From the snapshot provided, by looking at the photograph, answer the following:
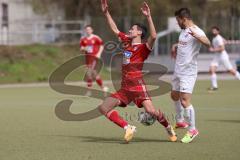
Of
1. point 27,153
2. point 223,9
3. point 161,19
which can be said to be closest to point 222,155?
point 27,153

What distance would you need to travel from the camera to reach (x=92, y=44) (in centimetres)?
2509

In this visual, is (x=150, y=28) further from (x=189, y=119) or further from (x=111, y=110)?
(x=189, y=119)

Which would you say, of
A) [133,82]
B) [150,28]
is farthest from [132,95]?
[150,28]

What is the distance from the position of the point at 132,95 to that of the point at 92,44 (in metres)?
12.7

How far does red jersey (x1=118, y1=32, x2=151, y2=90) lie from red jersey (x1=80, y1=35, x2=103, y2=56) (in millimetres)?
12450

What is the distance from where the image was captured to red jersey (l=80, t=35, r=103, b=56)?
25.0 metres

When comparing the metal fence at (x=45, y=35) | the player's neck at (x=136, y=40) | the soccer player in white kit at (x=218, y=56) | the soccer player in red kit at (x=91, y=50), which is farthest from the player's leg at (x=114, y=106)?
the metal fence at (x=45, y=35)

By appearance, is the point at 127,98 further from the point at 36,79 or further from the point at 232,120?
the point at 36,79

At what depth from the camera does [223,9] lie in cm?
5369

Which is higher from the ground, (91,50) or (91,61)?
(91,50)

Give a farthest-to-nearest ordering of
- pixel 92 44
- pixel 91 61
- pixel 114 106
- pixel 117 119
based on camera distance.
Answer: pixel 91 61
pixel 92 44
pixel 114 106
pixel 117 119

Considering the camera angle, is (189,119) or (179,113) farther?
(179,113)

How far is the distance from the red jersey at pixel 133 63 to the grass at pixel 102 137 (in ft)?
3.21

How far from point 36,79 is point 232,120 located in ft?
66.3
